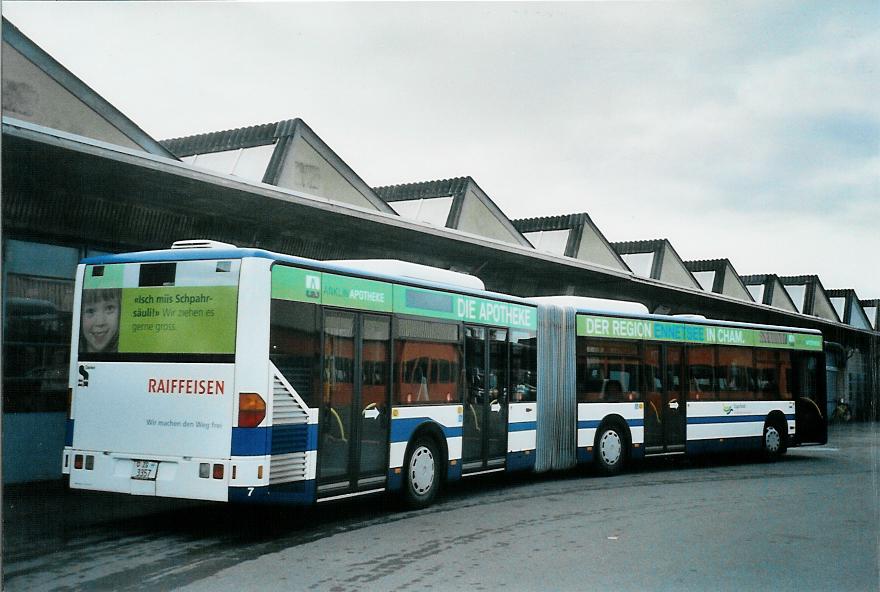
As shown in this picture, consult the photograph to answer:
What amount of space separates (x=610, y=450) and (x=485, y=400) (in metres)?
3.88

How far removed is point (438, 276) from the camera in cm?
1169

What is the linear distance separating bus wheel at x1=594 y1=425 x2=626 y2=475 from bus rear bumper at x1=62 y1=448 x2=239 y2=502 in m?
8.40

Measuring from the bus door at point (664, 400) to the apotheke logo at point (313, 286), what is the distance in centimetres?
869

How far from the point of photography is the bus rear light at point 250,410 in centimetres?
812

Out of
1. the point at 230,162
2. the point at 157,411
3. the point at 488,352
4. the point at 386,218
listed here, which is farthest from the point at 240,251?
the point at 230,162

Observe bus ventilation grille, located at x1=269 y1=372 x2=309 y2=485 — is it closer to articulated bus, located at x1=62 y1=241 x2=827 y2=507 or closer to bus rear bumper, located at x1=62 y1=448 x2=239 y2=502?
articulated bus, located at x1=62 y1=241 x2=827 y2=507

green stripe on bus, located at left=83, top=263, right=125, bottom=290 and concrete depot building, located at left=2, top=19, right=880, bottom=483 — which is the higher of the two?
concrete depot building, located at left=2, top=19, right=880, bottom=483

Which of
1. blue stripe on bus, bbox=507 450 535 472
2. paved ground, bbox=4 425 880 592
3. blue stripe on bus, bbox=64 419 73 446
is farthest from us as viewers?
blue stripe on bus, bbox=507 450 535 472

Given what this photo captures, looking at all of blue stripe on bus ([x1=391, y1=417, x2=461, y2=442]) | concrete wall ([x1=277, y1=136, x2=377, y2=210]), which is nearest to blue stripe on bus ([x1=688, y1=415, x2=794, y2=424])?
blue stripe on bus ([x1=391, y1=417, x2=461, y2=442])

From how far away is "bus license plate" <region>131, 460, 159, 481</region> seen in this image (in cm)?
837

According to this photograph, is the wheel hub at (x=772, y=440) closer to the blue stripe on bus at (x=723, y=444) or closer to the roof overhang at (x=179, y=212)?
the blue stripe on bus at (x=723, y=444)

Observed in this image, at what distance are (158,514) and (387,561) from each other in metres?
3.74

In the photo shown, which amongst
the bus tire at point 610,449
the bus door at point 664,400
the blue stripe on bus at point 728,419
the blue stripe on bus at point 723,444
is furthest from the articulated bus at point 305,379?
the blue stripe on bus at point 728,419

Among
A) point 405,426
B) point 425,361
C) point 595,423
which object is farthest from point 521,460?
point 405,426
